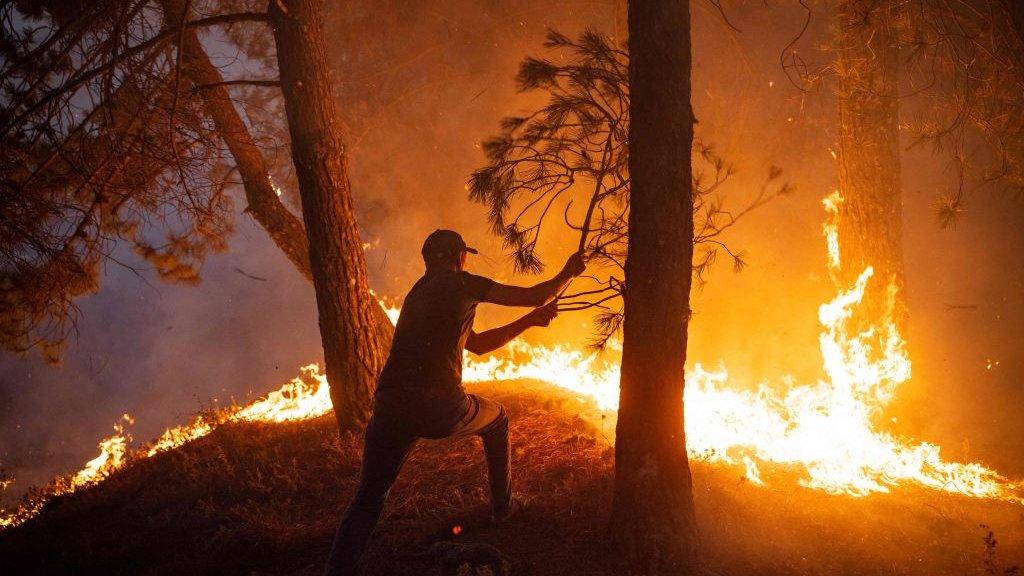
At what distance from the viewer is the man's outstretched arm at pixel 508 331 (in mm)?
4129

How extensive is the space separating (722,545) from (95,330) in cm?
3331

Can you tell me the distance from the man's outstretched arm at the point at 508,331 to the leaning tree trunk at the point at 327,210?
251cm

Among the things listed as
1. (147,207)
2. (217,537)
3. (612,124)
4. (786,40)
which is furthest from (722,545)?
(786,40)

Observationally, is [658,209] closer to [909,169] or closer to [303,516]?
[303,516]

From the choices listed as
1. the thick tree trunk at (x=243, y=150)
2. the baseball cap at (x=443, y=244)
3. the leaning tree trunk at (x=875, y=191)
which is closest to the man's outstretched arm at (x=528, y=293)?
the baseball cap at (x=443, y=244)

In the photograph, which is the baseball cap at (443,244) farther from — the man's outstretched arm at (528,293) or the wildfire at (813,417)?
the wildfire at (813,417)

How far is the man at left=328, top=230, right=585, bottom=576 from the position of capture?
12.2 feet

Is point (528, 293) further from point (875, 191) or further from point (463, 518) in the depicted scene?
point (875, 191)

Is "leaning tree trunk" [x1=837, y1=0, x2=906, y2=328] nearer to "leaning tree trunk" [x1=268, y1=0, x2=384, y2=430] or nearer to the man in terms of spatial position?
the man

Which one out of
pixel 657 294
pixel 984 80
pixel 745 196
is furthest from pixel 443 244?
pixel 745 196

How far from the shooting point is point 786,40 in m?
14.1

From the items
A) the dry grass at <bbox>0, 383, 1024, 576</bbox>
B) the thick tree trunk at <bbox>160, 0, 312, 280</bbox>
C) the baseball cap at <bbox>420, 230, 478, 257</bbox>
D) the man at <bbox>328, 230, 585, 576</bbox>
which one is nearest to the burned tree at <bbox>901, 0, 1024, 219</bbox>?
the dry grass at <bbox>0, 383, 1024, 576</bbox>

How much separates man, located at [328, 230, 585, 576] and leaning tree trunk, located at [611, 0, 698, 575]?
586mm

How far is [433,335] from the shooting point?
3.89 m
